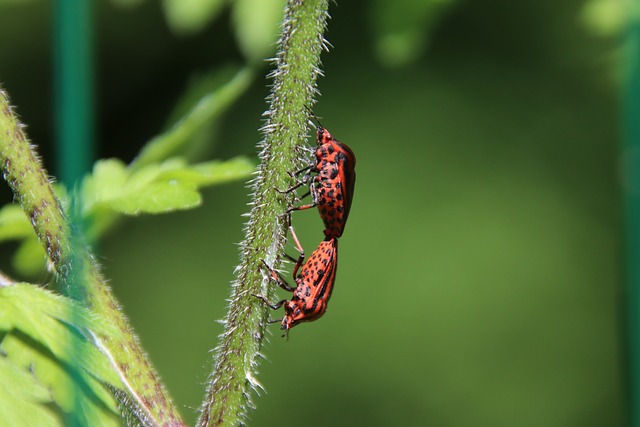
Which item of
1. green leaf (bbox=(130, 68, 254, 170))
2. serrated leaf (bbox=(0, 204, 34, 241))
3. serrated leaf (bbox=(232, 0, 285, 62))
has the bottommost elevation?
serrated leaf (bbox=(0, 204, 34, 241))

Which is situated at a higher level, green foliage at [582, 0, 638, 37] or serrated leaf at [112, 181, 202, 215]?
green foliage at [582, 0, 638, 37]

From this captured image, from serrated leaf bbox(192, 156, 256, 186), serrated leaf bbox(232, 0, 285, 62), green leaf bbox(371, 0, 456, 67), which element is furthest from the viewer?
green leaf bbox(371, 0, 456, 67)

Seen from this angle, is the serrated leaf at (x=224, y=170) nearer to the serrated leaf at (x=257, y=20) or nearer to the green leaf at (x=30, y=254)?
the green leaf at (x=30, y=254)

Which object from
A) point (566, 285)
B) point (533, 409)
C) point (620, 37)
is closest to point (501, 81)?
point (566, 285)

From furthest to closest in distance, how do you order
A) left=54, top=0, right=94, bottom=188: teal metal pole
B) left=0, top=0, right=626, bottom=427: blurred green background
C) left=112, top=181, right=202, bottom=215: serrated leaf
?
left=0, top=0, right=626, bottom=427: blurred green background → left=112, top=181, right=202, bottom=215: serrated leaf → left=54, top=0, right=94, bottom=188: teal metal pole

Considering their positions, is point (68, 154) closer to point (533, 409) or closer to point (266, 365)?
point (266, 365)

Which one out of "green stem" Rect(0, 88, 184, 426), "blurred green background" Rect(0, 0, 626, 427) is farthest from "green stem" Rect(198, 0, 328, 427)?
"blurred green background" Rect(0, 0, 626, 427)

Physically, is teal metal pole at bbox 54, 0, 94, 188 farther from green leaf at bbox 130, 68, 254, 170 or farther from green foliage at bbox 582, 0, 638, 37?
green foliage at bbox 582, 0, 638, 37

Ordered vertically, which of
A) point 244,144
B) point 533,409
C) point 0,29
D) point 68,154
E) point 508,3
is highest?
point 508,3
